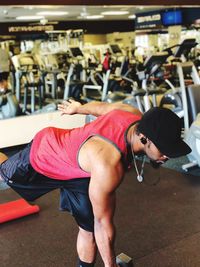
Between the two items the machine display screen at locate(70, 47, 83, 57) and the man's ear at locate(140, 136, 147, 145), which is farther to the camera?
the machine display screen at locate(70, 47, 83, 57)

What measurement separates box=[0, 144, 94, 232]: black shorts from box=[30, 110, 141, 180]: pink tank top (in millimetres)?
72

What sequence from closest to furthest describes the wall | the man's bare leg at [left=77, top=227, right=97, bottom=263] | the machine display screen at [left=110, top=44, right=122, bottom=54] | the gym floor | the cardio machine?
the man's bare leg at [left=77, top=227, right=97, bottom=263] → the gym floor → the cardio machine → the wall → the machine display screen at [left=110, top=44, right=122, bottom=54]

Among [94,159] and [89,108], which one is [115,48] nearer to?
[89,108]

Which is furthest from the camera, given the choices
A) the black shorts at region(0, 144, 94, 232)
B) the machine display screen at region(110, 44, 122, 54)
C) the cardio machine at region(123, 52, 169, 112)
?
the machine display screen at region(110, 44, 122, 54)

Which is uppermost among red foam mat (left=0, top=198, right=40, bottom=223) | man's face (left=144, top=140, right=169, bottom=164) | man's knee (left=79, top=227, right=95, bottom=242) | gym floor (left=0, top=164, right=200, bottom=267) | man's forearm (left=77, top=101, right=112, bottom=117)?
man's forearm (left=77, top=101, right=112, bottom=117)

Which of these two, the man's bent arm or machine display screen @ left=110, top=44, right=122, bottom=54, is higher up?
machine display screen @ left=110, top=44, right=122, bottom=54

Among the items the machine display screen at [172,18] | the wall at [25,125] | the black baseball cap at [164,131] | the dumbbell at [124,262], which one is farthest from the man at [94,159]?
the machine display screen at [172,18]

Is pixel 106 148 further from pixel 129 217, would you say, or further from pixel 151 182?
pixel 151 182

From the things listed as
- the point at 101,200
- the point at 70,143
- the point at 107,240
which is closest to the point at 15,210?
the point at 70,143

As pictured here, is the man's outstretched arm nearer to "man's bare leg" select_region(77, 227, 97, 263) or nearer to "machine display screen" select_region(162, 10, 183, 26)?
"man's bare leg" select_region(77, 227, 97, 263)

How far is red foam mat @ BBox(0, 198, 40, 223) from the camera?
10.3 ft

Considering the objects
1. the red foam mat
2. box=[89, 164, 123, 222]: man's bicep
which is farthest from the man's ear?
the red foam mat

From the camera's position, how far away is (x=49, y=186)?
6.86ft

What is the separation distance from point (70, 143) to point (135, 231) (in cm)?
130
